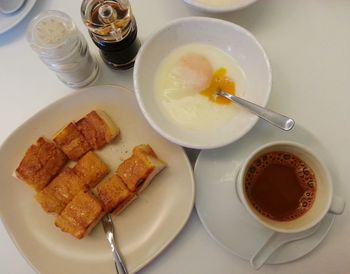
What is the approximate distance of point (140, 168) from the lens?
2.96 feet

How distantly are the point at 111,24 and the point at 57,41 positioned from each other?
0.39 feet

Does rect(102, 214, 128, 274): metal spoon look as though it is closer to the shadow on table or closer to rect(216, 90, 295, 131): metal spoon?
rect(216, 90, 295, 131): metal spoon

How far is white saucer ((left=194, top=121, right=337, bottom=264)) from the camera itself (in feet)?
2.91

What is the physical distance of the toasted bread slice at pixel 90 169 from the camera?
93 cm

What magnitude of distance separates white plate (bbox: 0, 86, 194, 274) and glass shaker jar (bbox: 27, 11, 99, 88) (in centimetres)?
8

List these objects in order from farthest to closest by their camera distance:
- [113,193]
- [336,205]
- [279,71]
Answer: [279,71] < [113,193] < [336,205]

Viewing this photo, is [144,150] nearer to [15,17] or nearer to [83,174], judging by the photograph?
[83,174]

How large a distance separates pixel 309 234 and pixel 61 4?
0.84 meters

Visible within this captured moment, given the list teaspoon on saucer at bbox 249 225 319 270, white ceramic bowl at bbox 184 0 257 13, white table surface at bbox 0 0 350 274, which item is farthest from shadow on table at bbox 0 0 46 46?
teaspoon on saucer at bbox 249 225 319 270

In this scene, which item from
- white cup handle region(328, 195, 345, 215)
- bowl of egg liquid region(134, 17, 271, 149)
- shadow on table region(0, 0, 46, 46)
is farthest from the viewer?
shadow on table region(0, 0, 46, 46)

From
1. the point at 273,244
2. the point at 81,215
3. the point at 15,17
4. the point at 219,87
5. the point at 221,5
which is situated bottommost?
the point at 273,244

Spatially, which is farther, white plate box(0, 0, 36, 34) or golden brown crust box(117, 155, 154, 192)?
white plate box(0, 0, 36, 34)

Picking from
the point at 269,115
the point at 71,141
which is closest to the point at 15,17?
→ the point at 71,141

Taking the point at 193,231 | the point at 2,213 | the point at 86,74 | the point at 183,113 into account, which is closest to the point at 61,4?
the point at 86,74
